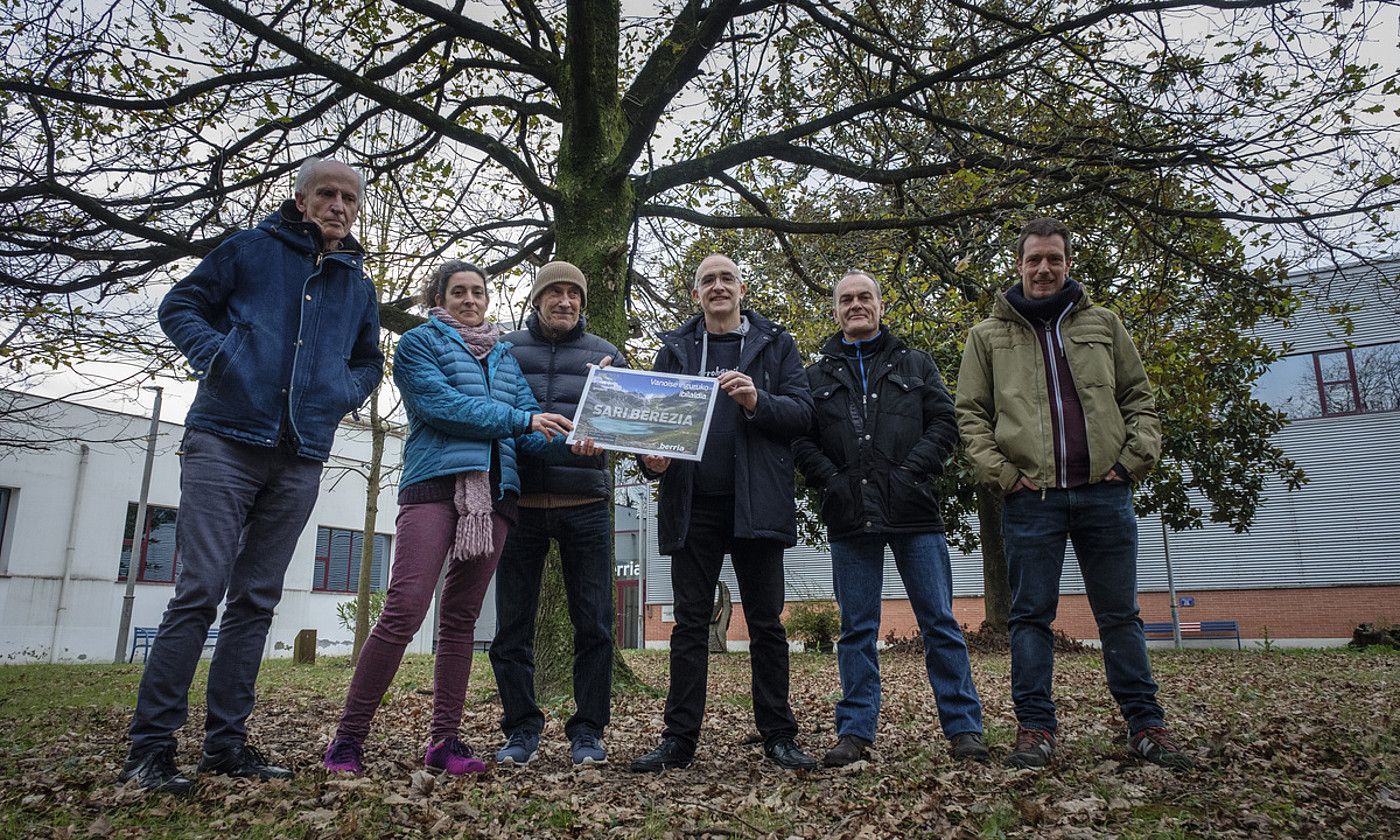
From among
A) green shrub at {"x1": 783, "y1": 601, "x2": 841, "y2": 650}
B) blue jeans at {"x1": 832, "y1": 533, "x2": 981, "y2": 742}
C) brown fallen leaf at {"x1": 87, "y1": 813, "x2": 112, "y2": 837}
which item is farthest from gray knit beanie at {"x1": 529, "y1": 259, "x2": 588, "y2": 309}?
green shrub at {"x1": 783, "y1": 601, "x2": 841, "y2": 650}

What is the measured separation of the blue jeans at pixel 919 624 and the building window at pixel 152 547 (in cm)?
2391

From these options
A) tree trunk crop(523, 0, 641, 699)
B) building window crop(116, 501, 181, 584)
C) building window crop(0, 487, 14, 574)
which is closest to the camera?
tree trunk crop(523, 0, 641, 699)

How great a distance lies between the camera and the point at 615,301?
6.68 metres

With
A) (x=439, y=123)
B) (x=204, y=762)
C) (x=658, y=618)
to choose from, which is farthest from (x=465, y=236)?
(x=658, y=618)

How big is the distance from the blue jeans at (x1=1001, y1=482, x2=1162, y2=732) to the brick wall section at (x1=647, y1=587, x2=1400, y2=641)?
16409mm

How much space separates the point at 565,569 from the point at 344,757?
1.23m

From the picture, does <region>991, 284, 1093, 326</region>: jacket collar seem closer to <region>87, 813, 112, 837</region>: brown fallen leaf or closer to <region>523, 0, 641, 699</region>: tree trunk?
<region>523, 0, 641, 699</region>: tree trunk

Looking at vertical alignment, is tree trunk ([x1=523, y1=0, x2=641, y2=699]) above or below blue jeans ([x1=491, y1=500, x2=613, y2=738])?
above

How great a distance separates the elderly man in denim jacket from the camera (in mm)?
3336

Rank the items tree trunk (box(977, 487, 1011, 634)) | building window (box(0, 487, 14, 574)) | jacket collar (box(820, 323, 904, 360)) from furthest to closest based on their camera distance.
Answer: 1. building window (box(0, 487, 14, 574))
2. tree trunk (box(977, 487, 1011, 634))
3. jacket collar (box(820, 323, 904, 360))

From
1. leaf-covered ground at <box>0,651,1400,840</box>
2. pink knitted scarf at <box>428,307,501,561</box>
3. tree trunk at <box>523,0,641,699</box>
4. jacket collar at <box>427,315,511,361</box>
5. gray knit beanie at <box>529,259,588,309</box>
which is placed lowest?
leaf-covered ground at <box>0,651,1400,840</box>

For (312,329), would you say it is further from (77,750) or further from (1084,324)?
(1084,324)

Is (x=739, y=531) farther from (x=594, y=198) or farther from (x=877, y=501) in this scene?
(x=594, y=198)

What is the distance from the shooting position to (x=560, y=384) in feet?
13.9
